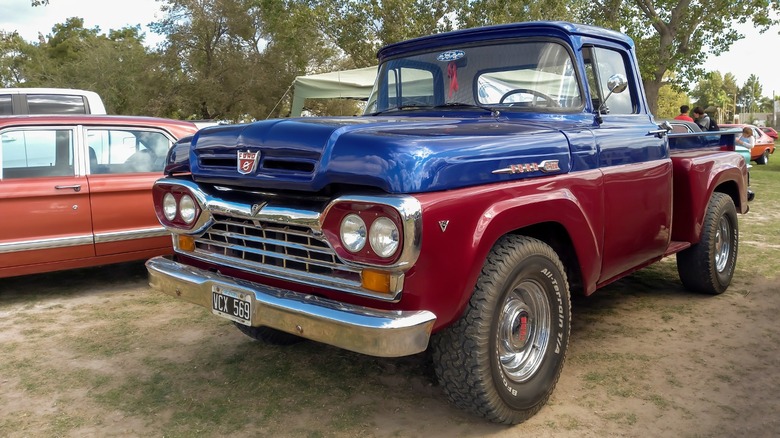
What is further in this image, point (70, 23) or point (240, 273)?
point (70, 23)

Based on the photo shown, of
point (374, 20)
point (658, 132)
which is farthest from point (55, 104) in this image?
point (374, 20)

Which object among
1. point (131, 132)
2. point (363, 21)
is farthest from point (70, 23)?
point (131, 132)

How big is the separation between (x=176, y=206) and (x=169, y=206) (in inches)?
3.7

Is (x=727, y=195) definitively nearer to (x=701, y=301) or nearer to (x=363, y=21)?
(x=701, y=301)

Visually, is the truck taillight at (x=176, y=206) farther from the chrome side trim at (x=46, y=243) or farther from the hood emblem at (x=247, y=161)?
the chrome side trim at (x=46, y=243)

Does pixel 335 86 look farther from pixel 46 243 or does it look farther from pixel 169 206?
pixel 169 206

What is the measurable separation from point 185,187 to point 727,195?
14.1 ft

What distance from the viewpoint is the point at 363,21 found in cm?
Answer: 1761

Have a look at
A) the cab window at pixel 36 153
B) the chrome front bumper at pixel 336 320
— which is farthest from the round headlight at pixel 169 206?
the cab window at pixel 36 153

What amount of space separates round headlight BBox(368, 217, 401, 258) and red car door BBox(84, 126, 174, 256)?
375cm

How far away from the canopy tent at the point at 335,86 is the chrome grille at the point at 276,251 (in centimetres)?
944

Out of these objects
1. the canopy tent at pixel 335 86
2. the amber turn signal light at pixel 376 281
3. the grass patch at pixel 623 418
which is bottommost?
the grass patch at pixel 623 418

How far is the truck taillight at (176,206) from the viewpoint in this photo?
312cm

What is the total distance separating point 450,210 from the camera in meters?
2.40
